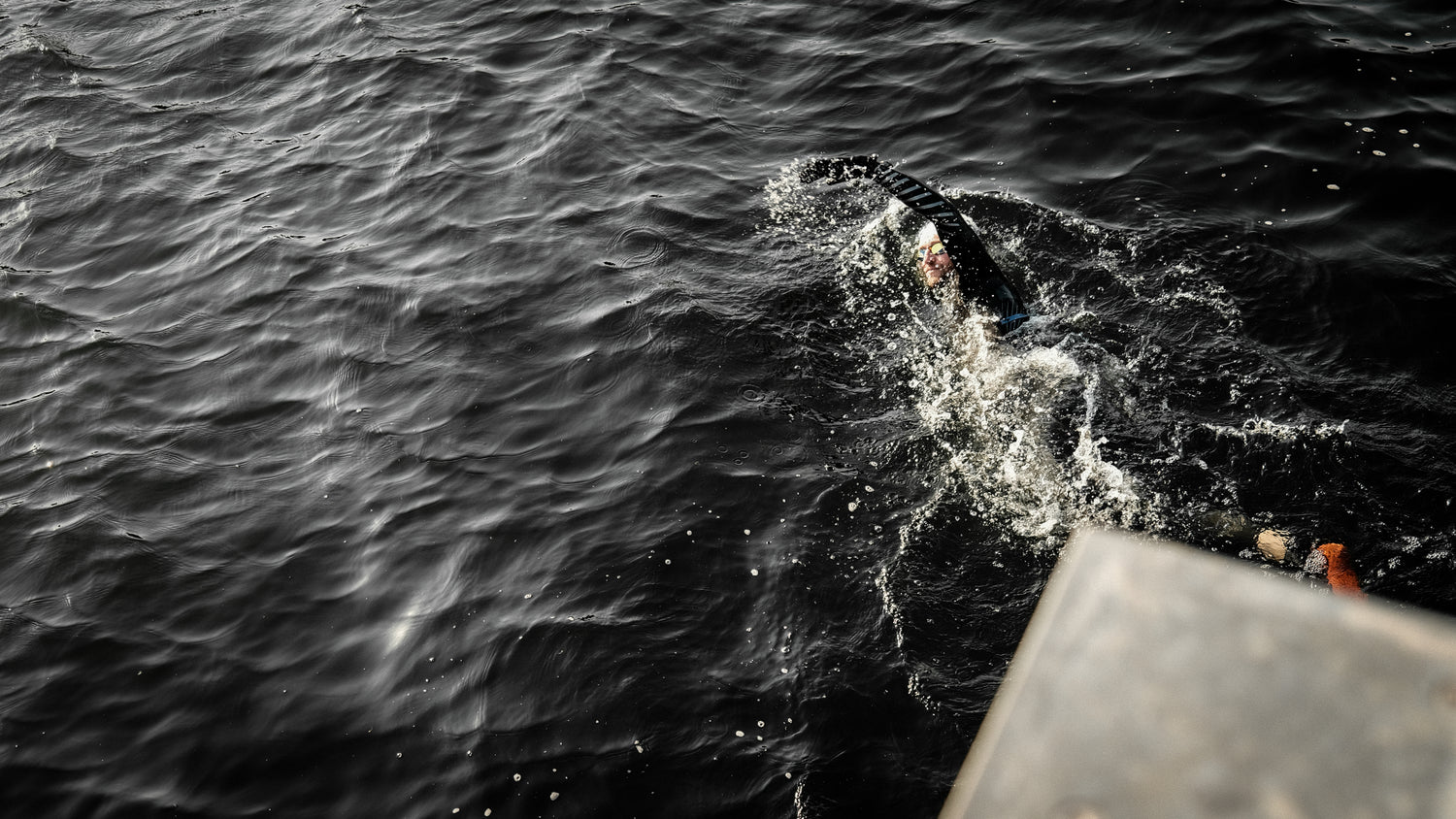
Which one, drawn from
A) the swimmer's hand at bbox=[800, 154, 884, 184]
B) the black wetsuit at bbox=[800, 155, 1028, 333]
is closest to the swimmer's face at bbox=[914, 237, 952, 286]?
the black wetsuit at bbox=[800, 155, 1028, 333]

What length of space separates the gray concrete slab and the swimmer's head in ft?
18.7

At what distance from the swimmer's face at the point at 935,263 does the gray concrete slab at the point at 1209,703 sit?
579 centimetres

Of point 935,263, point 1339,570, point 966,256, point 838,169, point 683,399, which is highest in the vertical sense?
point 838,169

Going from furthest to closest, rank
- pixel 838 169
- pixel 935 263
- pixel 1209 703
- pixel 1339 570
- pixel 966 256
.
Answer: pixel 838 169 → pixel 935 263 → pixel 966 256 → pixel 1339 570 → pixel 1209 703

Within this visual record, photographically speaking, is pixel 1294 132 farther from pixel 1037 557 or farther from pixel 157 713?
A: pixel 157 713

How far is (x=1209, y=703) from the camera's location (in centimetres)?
68

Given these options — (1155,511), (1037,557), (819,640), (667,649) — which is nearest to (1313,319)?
(1155,511)

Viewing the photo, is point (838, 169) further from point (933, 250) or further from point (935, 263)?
point (935, 263)

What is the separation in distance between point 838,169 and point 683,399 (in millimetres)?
2253

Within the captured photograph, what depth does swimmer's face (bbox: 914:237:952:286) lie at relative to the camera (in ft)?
20.9

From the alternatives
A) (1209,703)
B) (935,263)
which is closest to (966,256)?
(935,263)

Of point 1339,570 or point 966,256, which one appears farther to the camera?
point 966,256

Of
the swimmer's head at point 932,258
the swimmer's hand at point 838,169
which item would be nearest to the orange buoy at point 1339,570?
the swimmer's head at point 932,258

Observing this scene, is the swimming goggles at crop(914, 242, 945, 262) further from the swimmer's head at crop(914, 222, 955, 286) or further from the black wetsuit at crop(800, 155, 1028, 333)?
the black wetsuit at crop(800, 155, 1028, 333)
